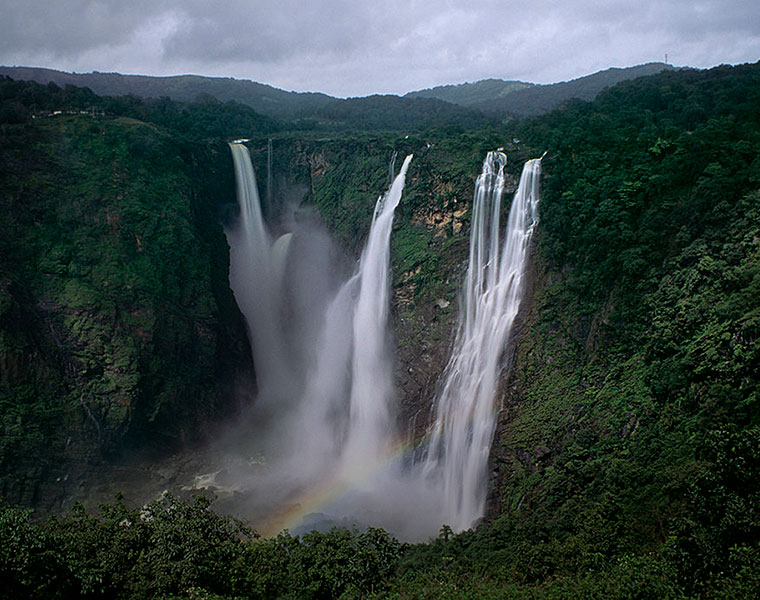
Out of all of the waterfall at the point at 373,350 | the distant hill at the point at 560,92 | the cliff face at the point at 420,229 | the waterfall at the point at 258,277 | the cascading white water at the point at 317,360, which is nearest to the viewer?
the cascading white water at the point at 317,360

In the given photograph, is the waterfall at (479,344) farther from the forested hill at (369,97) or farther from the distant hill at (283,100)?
the forested hill at (369,97)

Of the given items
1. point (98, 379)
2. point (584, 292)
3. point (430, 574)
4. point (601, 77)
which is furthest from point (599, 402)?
point (601, 77)

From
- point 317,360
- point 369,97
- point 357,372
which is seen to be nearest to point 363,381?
point 357,372

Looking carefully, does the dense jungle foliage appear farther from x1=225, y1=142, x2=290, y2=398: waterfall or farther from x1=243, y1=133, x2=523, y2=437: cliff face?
x1=225, y1=142, x2=290, y2=398: waterfall

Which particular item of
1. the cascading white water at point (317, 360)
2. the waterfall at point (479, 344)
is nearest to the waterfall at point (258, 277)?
the cascading white water at point (317, 360)

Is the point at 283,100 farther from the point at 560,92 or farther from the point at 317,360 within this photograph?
the point at 317,360

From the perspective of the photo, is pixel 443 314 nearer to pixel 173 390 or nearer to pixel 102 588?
pixel 173 390
